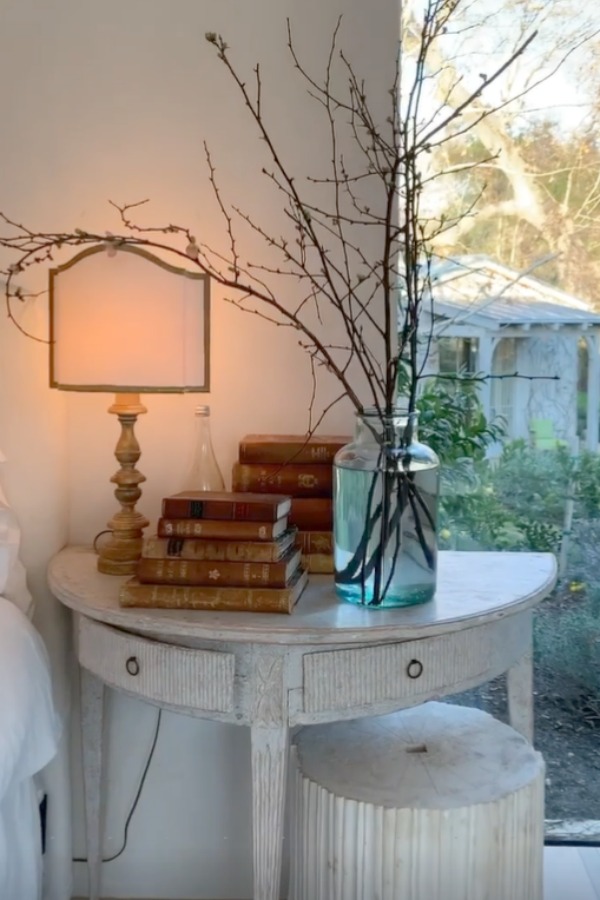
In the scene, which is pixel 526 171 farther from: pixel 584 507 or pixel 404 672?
pixel 404 672

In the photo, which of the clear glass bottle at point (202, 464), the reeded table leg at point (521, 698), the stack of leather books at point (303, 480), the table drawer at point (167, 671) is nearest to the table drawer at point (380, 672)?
the table drawer at point (167, 671)

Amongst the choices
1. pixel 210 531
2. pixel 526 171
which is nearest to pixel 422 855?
pixel 210 531

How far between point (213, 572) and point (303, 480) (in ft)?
0.83

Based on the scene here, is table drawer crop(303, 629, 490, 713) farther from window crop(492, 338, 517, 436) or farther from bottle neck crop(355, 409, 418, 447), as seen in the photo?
window crop(492, 338, 517, 436)

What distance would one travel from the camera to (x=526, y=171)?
1.80m

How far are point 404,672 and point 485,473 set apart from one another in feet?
2.44

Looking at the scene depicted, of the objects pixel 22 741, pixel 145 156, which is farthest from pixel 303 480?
pixel 145 156

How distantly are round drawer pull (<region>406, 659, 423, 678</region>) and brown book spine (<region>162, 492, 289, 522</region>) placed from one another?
27 centimetres

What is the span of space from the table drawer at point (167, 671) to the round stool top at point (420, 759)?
8.9 inches

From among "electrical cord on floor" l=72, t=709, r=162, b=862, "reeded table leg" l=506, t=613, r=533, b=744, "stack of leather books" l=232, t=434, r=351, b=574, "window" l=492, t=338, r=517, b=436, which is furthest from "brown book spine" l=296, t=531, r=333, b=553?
"window" l=492, t=338, r=517, b=436

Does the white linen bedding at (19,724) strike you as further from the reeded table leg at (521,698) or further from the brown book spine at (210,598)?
the reeded table leg at (521,698)

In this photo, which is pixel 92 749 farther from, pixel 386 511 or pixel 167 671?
pixel 386 511

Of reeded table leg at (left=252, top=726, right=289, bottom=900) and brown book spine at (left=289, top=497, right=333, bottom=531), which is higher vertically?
brown book spine at (left=289, top=497, right=333, bottom=531)

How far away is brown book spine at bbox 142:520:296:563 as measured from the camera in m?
1.22
